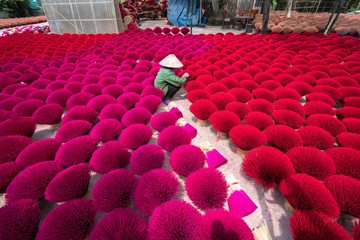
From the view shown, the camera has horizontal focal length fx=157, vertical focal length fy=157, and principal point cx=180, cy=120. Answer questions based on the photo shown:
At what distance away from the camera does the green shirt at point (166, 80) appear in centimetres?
185

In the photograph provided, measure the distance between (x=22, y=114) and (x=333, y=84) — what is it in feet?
10.7

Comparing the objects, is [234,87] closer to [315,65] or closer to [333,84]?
[333,84]

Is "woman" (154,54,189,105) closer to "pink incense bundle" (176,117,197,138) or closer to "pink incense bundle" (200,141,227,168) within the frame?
"pink incense bundle" (176,117,197,138)

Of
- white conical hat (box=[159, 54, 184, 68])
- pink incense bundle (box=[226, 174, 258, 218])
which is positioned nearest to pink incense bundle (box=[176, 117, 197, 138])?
pink incense bundle (box=[226, 174, 258, 218])

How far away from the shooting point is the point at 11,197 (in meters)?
0.80

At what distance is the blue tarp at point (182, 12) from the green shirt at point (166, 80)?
30.2 feet

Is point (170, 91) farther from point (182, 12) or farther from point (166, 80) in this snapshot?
point (182, 12)

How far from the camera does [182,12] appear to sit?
379 inches

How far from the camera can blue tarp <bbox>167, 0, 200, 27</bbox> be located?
939 centimetres

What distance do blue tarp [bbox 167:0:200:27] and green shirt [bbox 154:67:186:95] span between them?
362 inches

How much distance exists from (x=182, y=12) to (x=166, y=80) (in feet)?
32.5

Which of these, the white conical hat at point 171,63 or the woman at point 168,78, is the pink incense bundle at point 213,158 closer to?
the woman at point 168,78

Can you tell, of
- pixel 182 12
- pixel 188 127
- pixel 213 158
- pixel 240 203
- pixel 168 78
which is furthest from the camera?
pixel 182 12

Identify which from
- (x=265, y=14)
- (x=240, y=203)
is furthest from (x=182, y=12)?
(x=240, y=203)
